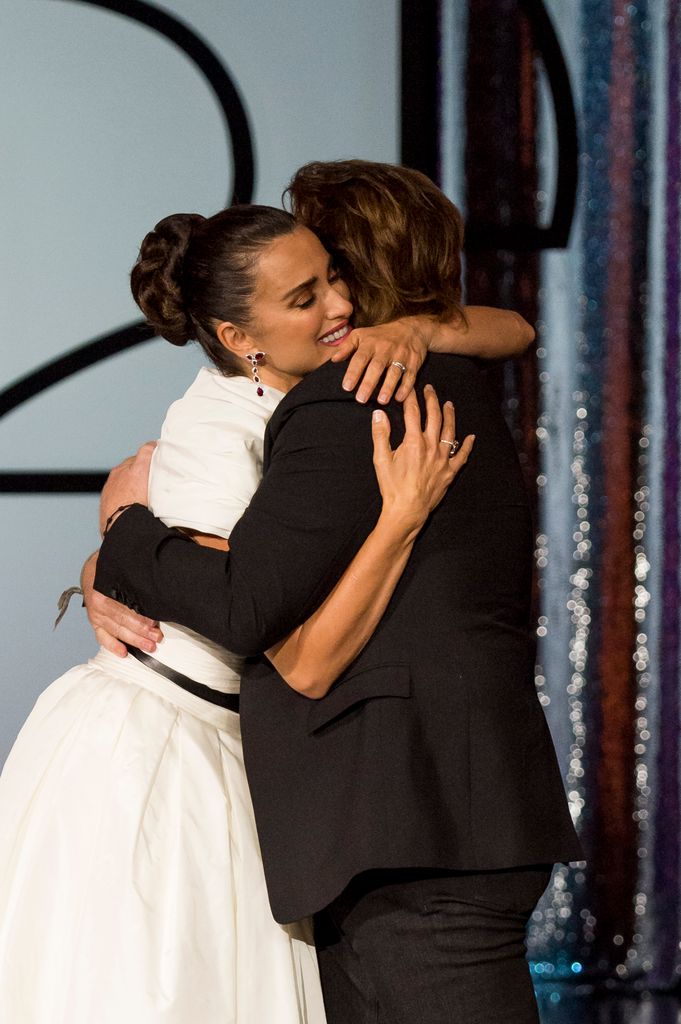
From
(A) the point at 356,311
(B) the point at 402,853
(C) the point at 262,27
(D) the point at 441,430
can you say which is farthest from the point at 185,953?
(C) the point at 262,27

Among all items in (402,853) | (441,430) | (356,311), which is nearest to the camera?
(402,853)

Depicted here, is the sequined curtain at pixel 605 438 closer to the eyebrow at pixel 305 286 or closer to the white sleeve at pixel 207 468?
the eyebrow at pixel 305 286

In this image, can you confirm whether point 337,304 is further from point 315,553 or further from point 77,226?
point 77,226

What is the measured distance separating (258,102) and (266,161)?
124 mm

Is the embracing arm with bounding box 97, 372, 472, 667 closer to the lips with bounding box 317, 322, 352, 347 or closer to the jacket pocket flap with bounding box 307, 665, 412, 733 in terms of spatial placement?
the jacket pocket flap with bounding box 307, 665, 412, 733

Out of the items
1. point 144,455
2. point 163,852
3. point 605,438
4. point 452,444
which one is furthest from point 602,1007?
point 452,444

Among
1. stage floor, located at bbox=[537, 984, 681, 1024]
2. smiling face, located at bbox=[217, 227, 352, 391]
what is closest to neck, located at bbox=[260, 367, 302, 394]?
smiling face, located at bbox=[217, 227, 352, 391]

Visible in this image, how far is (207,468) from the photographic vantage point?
1438 millimetres

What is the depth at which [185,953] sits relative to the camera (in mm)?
1418

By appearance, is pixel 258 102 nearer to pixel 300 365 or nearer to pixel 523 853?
pixel 300 365

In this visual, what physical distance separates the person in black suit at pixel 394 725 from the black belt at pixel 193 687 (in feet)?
0.58

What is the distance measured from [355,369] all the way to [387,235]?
21cm

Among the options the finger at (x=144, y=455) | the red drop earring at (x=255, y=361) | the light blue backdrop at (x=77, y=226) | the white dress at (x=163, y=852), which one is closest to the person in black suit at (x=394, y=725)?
the white dress at (x=163, y=852)

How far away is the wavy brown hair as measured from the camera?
4.71 ft
